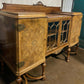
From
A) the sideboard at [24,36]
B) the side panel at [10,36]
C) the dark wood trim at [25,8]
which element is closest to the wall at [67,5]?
the dark wood trim at [25,8]

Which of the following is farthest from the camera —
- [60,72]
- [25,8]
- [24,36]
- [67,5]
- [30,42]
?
[67,5]

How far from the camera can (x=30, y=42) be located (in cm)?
138

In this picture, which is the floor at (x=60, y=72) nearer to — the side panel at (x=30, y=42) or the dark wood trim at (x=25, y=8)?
the side panel at (x=30, y=42)

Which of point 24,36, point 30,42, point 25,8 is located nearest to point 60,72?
point 30,42

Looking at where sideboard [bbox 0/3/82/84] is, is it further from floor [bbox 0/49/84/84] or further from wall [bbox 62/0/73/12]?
wall [bbox 62/0/73/12]

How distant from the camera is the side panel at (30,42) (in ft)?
4.13

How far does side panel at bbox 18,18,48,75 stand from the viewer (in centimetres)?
126

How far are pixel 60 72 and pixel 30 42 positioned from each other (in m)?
1.11

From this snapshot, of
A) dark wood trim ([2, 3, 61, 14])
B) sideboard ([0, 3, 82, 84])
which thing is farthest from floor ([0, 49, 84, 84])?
dark wood trim ([2, 3, 61, 14])

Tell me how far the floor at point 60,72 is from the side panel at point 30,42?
549mm

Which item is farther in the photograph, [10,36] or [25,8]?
[25,8]

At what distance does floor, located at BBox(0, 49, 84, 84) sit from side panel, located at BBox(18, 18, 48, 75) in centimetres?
55

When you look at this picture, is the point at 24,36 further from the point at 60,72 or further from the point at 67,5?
the point at 67,5

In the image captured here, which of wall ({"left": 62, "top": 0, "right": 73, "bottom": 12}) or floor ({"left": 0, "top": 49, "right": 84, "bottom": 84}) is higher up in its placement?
wall ({"left": 62, "top": 0, "right": 73, "bottom": 12})
